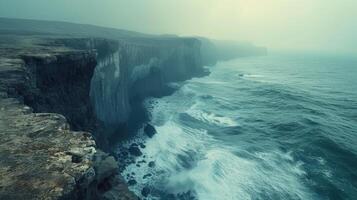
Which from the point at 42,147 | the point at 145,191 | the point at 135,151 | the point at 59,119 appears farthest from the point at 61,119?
the point at 135,151

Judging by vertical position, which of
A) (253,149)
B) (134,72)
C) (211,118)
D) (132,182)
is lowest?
(132,182)

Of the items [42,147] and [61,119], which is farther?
[61,119]

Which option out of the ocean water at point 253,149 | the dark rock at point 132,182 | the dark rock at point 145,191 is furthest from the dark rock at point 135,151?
Answer: the dark rock at point 145,191

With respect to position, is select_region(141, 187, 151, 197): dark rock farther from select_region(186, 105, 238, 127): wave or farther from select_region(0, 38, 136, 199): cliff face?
select_region(186, 105, 238, 127): wave

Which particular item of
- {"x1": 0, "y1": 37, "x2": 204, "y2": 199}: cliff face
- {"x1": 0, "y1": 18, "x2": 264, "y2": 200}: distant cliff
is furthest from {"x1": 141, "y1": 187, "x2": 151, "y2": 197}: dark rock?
→ {"x1": 0, "y1": 37, "x2": 204, "y2": 199}: cliff face

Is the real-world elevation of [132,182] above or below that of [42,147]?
below

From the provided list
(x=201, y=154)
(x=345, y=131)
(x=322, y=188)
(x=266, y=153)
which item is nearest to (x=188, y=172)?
(x=201, y=154)

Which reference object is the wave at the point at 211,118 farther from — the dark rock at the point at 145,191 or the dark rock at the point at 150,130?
the dark rock at the point at 145,191

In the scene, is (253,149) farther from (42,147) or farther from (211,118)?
(42,147)

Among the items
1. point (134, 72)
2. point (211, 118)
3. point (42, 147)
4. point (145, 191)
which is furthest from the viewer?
point (134, 72)
